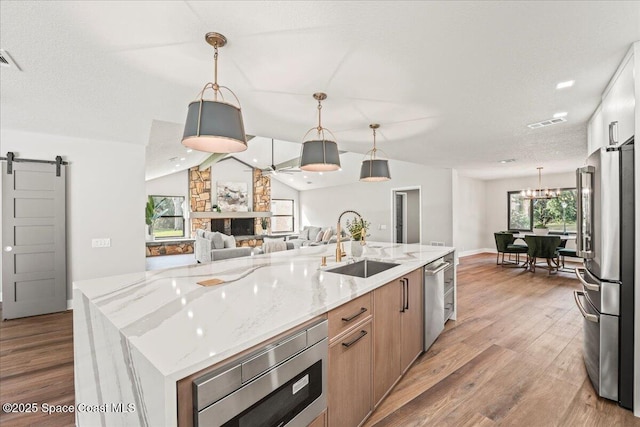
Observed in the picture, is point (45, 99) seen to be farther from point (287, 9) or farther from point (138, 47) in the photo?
point (287, 9)

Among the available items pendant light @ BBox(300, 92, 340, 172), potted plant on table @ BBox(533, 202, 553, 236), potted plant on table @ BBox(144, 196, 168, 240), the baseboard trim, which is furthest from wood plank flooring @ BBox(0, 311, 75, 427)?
potted plant on table @ BBox(533, 202, 553, 236)

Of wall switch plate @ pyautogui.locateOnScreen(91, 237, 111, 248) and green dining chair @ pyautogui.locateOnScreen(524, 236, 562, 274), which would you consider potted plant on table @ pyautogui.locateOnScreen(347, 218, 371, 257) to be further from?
green dining chair @ pyautogui.locateOnScreen(524, 236, 562, 274)

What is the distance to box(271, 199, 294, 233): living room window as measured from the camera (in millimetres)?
12688

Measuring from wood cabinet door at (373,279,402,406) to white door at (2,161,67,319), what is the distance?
4.20 m

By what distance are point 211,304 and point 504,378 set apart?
2.40 meters

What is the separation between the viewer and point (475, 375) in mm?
2438

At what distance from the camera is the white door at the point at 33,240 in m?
3.67

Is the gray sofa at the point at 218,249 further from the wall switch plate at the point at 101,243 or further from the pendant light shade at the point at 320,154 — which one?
the pendant light shade at the point at 320,154

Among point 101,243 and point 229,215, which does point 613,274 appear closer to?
point 101,243

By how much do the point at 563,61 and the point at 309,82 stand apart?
1.87 m

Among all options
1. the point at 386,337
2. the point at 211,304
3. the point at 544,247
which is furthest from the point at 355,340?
the point at 544,247

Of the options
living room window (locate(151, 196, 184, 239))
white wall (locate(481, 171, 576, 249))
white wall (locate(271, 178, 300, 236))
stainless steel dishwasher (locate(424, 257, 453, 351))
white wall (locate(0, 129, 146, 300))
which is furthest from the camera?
white wall (locate(271, 178, 300, 236))

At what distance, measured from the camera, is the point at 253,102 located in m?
2.88

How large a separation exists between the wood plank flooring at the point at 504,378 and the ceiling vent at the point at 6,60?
338cm
